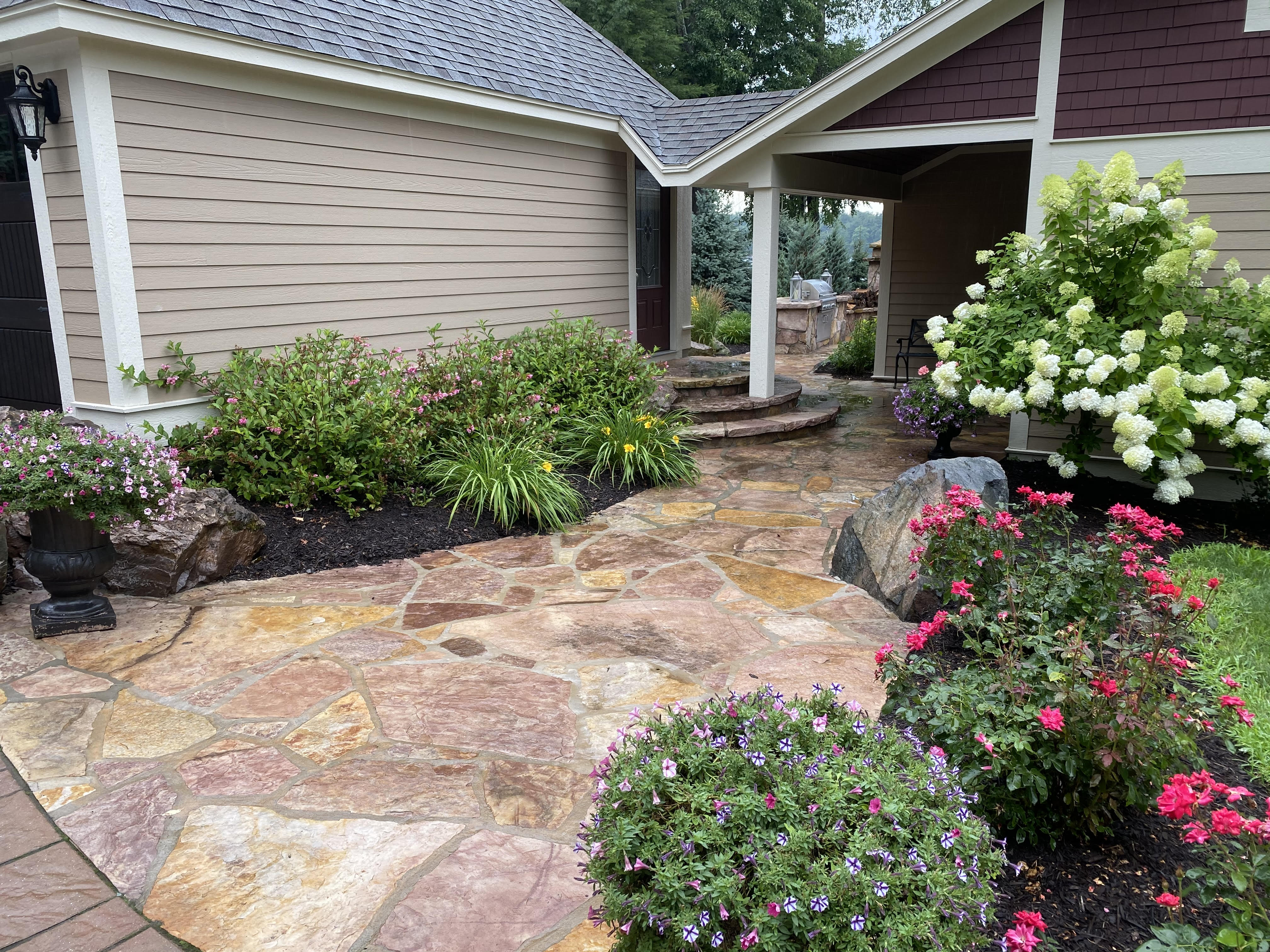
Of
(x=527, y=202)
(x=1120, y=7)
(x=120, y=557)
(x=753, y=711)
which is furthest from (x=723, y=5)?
(x=753, y=711)

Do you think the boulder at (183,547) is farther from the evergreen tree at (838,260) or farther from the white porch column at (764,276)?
the evergreen tree at (838,260)

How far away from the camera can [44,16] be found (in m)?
A: 5.00

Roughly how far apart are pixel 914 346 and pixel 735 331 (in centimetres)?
379

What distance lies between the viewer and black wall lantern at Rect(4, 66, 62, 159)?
5203 mm

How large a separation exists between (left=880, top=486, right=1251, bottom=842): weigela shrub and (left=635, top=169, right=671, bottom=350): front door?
323 inches

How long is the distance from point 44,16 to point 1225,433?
7167 mm

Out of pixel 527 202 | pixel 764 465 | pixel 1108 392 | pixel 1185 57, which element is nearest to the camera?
pixel 1108 392

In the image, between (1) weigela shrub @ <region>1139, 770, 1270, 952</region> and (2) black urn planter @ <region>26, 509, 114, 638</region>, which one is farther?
(2) black urn planter @ <region>26, 509, 114, 638</region>

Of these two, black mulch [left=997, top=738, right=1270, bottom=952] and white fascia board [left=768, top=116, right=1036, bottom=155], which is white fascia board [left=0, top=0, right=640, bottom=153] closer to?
white fascia board [left=768, top=116, right=1036, bottom=155]

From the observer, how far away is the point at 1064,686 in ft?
8.20

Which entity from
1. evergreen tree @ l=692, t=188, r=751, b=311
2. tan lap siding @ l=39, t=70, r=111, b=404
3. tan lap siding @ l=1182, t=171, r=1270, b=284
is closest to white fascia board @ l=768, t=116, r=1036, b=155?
tan lap siding @ l=1182, t=171, r=1270, b=284

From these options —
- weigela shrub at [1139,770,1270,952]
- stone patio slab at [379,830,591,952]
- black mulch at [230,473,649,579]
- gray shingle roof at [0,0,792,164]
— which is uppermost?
gray shingle roof at [0,0,792,164]

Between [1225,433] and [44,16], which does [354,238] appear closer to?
[44,16]

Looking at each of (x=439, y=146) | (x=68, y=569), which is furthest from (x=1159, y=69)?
(x=68, y=569)
